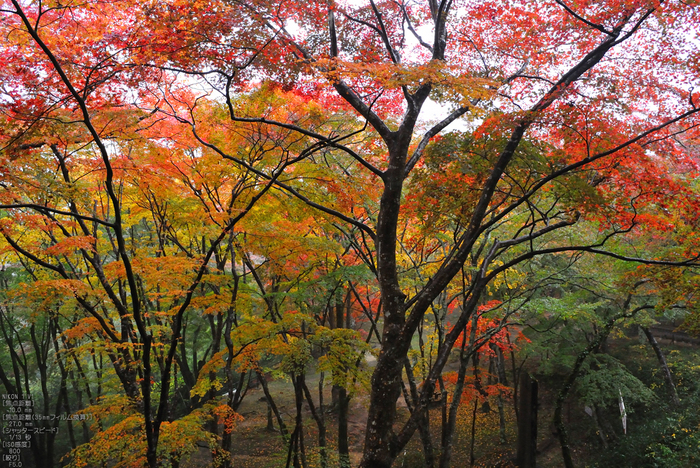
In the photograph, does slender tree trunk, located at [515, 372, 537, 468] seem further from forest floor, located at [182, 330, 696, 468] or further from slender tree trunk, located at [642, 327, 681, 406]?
slender tree trunk, located at [642, 327, 681, 406]

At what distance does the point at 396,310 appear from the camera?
537cm

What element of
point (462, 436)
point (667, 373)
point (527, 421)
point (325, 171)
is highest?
point (325, 171)

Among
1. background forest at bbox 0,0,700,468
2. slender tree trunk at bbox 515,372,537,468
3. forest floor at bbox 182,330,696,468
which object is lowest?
forest floor at bbox 182,330,696,468

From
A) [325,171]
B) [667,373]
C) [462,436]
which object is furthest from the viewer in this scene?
[462,436]

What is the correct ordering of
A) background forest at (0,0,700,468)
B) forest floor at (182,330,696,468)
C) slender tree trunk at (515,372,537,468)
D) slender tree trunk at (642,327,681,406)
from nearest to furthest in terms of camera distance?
background forest at (0,0,700,468) < slender tree trunk at (515,372,537,468) < slender tree trunk at (642,327,681,406) < forest floor at (182,330,696,468)

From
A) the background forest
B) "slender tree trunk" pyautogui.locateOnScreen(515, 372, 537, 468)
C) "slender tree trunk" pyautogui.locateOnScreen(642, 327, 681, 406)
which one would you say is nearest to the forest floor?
"slender tree trunk" pyautogui.locateOnScreen(642, 327, 681, 406)

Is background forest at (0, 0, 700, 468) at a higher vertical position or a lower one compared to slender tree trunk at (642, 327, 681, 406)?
higher

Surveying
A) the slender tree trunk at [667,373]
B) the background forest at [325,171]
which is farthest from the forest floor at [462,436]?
the background forest at [325,171]

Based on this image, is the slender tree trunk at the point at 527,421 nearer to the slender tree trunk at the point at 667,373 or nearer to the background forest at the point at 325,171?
the background forest at the point at 325,171

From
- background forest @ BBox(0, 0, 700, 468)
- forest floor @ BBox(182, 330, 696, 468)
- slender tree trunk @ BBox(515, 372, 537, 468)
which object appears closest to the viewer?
background forest @ BBox(0, 0, 700, 468)

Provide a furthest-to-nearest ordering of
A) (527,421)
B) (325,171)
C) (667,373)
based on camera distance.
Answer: (667,373), (527,421), (325,171)

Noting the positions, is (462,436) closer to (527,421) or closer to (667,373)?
(527,421)

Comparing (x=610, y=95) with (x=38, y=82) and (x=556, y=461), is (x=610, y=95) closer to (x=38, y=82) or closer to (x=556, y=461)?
(x=38, y=82)

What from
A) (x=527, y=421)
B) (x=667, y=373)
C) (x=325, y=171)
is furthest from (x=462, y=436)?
(x=325, y=171)
